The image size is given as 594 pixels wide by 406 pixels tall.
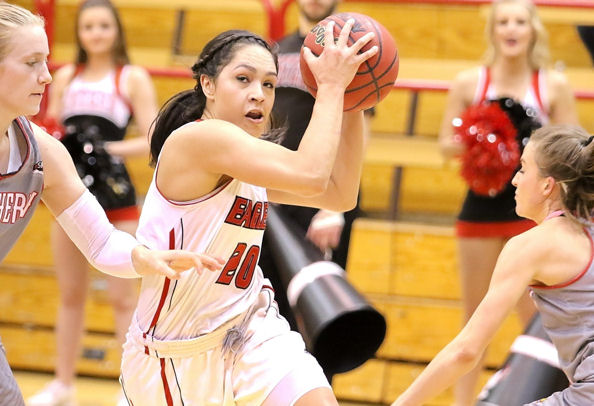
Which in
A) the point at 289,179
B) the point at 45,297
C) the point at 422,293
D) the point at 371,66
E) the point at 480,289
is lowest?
the point at 45,297

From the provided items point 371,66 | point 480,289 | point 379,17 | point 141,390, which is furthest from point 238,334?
point 379,17

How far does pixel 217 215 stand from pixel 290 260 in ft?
3.82

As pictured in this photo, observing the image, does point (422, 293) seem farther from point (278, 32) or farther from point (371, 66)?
point (371, 66)

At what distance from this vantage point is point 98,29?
16.4 ft

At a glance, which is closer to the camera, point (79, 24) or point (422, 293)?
point (79, 24)

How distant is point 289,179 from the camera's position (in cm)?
250

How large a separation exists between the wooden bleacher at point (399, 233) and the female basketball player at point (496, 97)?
3.02 ft

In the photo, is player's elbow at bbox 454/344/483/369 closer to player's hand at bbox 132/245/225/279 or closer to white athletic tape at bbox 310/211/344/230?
player's hand at bbox 132/245/225/279

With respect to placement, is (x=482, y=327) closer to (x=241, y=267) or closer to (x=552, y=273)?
(x=552, y=273)

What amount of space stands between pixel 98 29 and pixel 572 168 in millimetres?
3044

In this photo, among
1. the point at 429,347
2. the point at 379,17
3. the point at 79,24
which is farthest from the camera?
the point at 379,17

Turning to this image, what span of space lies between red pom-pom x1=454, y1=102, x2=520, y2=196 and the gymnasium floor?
5.66ft

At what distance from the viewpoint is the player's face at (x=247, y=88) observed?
2693 millimetres

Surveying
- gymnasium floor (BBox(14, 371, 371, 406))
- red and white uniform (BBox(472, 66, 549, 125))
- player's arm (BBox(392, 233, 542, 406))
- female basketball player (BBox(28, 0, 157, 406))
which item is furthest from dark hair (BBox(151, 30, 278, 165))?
gymnasium floor (BBox(14, 371, 371, 406))
